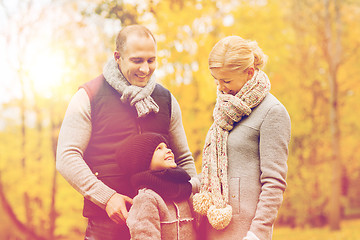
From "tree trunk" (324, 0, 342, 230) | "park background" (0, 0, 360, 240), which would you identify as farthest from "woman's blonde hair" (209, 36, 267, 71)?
"tree trunk" (324, 0, 342, 230)

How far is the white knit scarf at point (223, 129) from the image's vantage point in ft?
7.88

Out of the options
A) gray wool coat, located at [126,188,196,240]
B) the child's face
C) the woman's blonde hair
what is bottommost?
gray wool coat, located at [126,188,196,240]

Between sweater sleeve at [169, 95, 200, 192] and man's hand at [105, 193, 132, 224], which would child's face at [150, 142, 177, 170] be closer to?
man's hand at [105, 193, 132, 224]

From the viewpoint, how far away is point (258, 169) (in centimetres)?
241

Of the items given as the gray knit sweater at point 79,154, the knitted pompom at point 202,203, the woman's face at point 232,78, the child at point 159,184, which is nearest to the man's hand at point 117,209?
the gray knit sweater at point 79,154

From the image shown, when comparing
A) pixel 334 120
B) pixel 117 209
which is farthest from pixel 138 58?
pixel 334 120

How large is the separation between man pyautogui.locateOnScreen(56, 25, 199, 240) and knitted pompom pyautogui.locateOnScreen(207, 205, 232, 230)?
1.26 feet

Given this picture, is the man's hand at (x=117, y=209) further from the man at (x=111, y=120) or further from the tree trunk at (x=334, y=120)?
the tree trunk at (x=334, y=120)

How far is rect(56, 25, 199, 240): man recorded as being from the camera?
8.87ft

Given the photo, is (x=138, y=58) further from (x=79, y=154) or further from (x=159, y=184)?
(x=159, y=184)

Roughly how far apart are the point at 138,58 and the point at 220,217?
1.17 metres

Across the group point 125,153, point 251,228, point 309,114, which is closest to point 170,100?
point 125,153

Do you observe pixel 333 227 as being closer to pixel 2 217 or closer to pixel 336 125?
pixel 336 125

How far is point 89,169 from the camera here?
2648 mm
